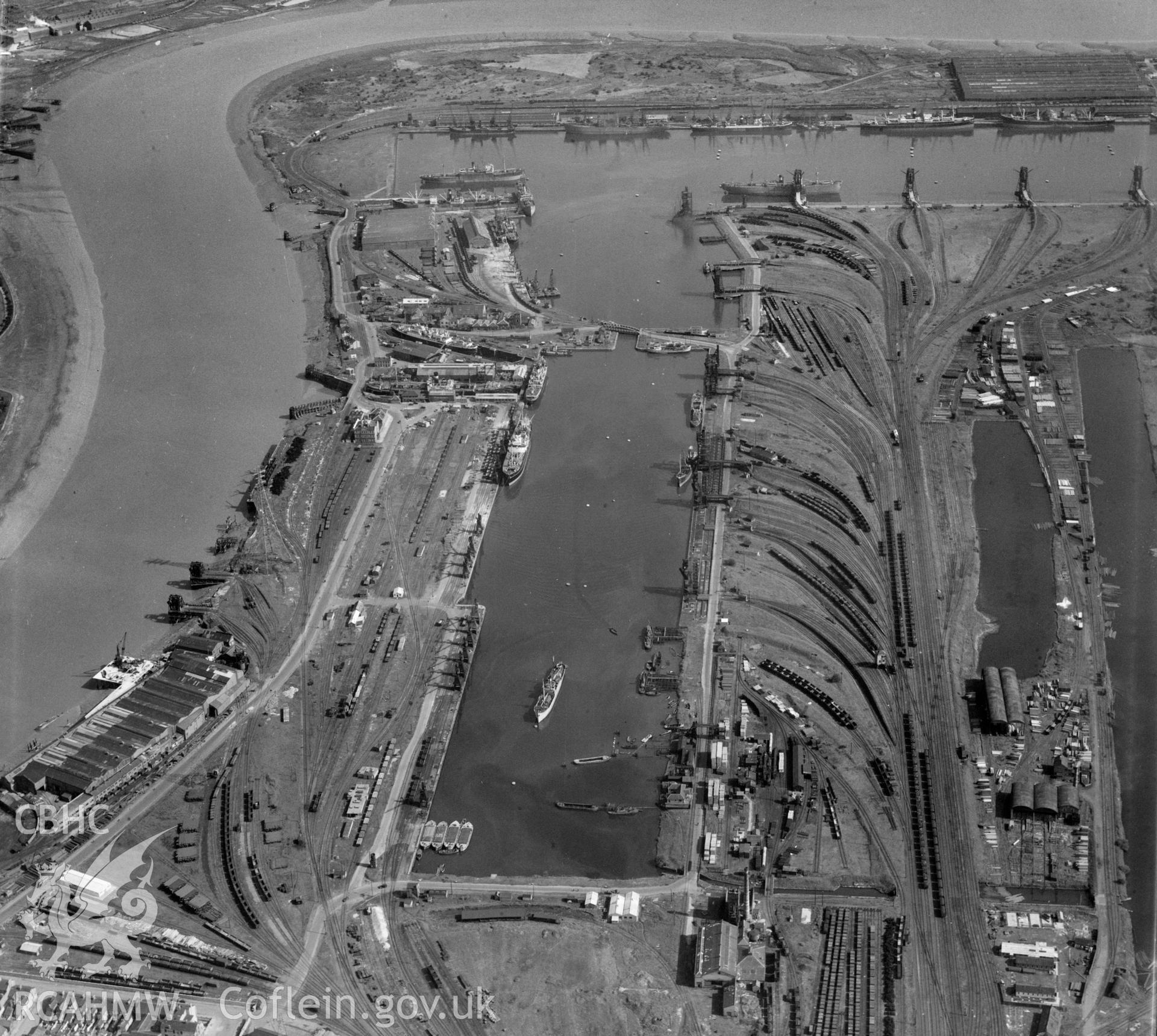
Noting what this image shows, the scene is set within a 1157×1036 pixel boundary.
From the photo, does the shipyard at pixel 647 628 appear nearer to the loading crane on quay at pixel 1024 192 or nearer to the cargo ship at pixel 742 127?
the loading crane on quay at pixel 1024 192

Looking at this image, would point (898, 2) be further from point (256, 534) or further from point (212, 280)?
point (256, 534)

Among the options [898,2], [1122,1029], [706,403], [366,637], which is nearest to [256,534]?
[366,637]

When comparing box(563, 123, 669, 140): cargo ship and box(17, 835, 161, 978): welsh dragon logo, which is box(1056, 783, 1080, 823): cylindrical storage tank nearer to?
box(17, 835, 161, 978): welsh dragon logo

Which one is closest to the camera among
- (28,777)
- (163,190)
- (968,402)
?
(28,777)

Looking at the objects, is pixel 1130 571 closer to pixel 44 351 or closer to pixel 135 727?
pixel 135 727

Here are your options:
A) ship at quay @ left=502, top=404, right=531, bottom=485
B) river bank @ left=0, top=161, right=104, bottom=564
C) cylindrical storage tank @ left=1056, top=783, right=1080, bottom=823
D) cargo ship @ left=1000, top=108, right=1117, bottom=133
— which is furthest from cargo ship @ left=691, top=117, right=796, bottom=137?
cylindrical storage tank @ left=1056, top=783, right=1080, bottom=823

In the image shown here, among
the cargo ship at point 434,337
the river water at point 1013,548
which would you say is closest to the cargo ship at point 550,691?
the river water at point 1013,548
